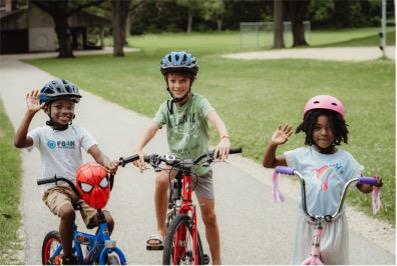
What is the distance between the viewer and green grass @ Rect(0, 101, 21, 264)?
639 cm

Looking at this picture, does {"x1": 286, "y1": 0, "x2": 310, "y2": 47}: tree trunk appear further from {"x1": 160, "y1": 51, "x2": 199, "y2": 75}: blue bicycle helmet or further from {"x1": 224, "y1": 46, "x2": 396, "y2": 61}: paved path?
{"x1": 160, "y1": 51, "x2": 199, "y2": 75}: blue bicycle helmet

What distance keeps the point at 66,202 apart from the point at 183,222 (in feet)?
2.57

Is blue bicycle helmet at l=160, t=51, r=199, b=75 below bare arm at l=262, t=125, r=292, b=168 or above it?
above

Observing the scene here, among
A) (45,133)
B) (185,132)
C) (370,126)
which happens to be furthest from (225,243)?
(370,126)

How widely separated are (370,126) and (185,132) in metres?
A: 10.1

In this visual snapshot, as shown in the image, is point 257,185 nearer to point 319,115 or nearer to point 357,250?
point 357,250

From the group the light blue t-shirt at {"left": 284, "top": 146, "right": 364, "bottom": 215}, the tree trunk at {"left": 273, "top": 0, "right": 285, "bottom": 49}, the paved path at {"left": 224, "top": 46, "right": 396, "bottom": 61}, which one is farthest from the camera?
the tree trunk at {"left": 273, "top": 0, "right": 285, "bottom": 49}

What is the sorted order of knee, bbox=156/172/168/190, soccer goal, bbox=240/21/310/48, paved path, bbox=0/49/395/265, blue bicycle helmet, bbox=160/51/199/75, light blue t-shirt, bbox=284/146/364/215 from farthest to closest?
soccer goal, bbox=240/21/310/48 → paved path, bbox=0/49/395/265 → knee, bbox=156/172/168/190 → blue bicycle helmet, bbox=160/51/199/75 → light blue t-shirt, bbox=284/146/364/215

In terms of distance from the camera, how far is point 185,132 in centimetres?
532

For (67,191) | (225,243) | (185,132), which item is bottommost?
(225,243)

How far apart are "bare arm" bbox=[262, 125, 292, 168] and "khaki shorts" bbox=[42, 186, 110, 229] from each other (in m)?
1.16

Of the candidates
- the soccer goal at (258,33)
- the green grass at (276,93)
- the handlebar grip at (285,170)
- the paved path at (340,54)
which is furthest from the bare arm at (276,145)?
the soccer goal at (258,33)

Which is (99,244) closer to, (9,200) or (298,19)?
(9,200)

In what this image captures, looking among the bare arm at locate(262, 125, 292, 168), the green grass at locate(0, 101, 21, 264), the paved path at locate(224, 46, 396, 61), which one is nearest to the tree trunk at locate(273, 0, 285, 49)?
the paved path at locate(224, 46, 396, 61)
